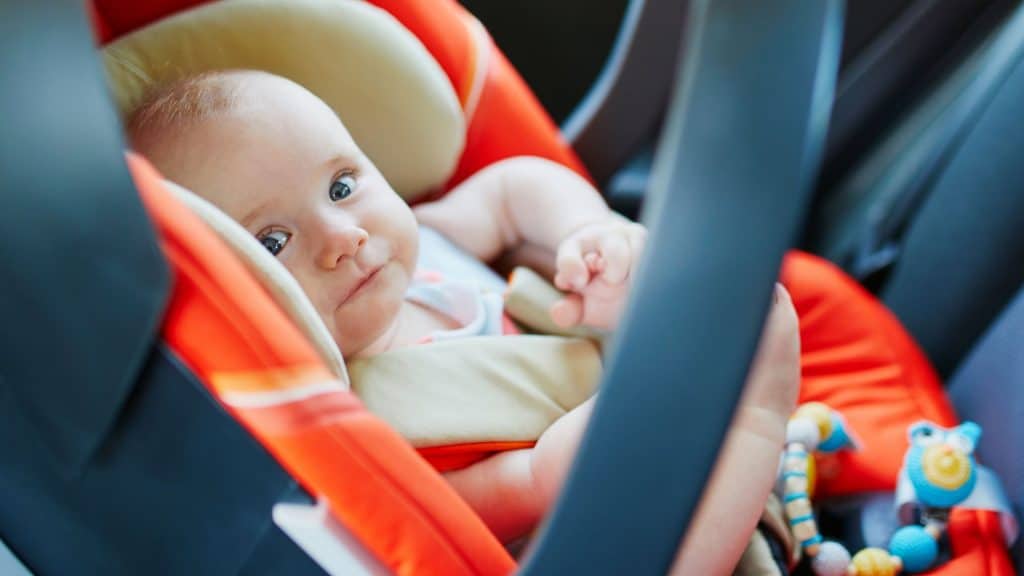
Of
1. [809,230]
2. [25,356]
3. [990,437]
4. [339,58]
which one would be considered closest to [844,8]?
[809,230]

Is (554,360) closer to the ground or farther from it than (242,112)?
closer to the ground

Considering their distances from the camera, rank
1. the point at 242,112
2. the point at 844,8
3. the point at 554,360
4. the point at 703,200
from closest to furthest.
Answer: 1. the point at 703,200
2. the point at 242,112
3. the point at 554,360
4. the point at 844,8

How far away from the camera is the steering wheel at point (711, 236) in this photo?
47cm

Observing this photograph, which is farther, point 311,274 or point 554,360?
point 554,360

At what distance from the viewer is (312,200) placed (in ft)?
2.77

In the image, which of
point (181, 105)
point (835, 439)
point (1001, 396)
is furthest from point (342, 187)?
point (1001, 396)

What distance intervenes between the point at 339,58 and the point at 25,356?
0.45 metres

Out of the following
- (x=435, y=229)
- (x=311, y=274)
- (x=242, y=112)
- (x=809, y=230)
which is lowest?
(x=809, y=230)

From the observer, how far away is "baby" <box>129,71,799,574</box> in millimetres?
740

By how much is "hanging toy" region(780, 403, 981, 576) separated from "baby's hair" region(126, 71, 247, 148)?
0.54 meters

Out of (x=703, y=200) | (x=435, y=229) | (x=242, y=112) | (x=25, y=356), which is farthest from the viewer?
(x=435, y=229)

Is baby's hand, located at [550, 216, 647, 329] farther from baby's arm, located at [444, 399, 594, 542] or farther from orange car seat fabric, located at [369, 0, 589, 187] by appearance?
orange car seat fabric, located at [369, 0, 589, 187]

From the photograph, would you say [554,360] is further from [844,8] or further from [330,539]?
[844,8]

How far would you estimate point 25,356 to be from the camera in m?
0.60
